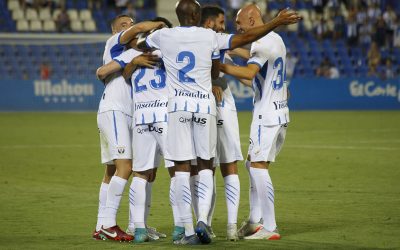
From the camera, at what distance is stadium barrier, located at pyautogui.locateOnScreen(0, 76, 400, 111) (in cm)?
2945

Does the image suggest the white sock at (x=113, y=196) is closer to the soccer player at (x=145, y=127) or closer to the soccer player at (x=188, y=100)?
the soccer player at (x=145, y=127)

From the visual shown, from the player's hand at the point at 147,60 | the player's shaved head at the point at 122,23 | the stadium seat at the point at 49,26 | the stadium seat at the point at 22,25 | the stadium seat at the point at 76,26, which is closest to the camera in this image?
the player's hand at the point at 147,60

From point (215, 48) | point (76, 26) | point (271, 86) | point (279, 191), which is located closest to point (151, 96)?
point (215, 48)

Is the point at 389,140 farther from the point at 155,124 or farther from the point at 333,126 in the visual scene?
the point at 155,124

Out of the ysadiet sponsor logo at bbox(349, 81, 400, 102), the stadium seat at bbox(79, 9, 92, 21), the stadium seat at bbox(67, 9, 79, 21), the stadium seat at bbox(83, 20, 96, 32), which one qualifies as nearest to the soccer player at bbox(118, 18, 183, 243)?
the ysadiet sponsor logo at bbox(349, 81, 400, 102)

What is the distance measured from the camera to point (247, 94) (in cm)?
3003

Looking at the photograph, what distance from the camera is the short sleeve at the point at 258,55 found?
8.26 m

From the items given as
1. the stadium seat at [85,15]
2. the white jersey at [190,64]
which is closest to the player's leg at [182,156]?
the white jersey at [190,64]

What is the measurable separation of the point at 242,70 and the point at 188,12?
76 centimetres

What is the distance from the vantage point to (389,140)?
62.7 feet

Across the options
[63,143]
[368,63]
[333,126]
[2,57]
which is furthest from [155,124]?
[368,63]

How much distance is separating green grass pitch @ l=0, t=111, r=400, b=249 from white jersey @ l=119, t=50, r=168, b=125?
120 cm

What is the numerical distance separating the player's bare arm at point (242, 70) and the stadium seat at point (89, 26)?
24.3 metres

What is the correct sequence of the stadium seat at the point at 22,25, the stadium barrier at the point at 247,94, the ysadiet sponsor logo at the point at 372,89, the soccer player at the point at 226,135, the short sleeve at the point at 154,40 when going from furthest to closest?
the stadium seat at the point at 22,25, the ysadiet sponsor logo at the point at 372,89, the stadium barrier at the point at 247,94, the soccer player at the point at 226,135, the short sleeve at the point at 154,40
